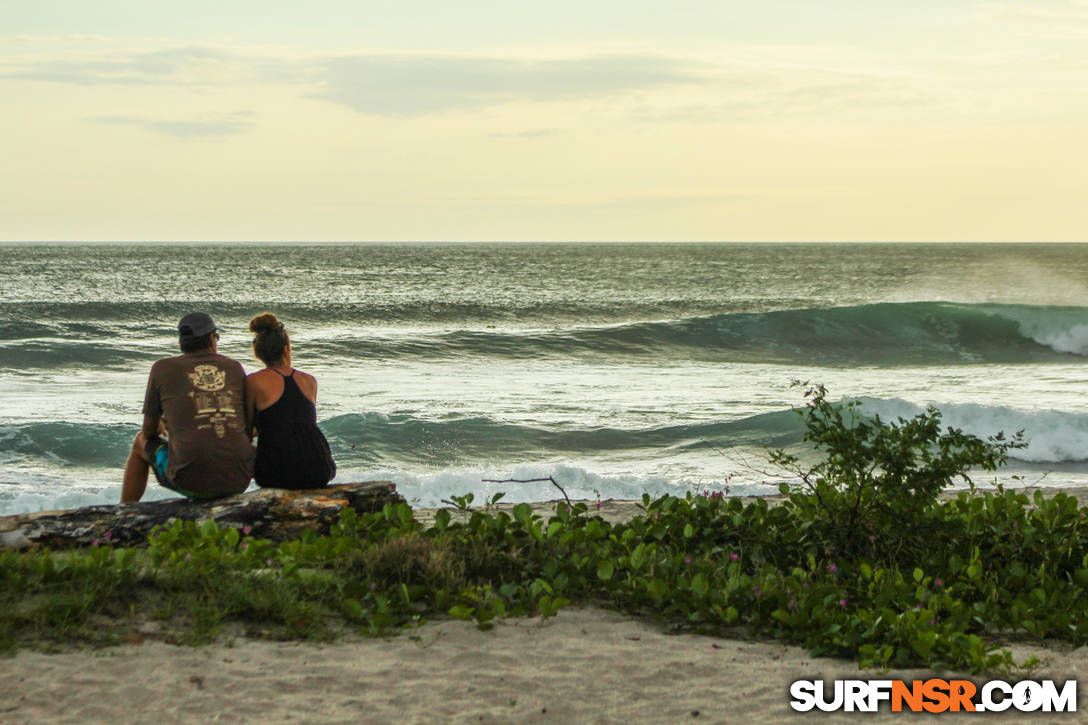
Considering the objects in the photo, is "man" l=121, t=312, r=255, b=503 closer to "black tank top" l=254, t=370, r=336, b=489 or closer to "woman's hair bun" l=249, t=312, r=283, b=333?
"black tank top" l=254, t=370, r=336, b=489

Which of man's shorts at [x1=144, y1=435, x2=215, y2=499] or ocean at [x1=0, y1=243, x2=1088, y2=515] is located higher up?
man's shorts at [x1=144, y1=435, x2=215, y2=499]

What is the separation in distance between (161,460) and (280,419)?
763 mm

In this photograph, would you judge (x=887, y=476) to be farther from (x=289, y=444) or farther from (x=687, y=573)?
(x=289, y=444)

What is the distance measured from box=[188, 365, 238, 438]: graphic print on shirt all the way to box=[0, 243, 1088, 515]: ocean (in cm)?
402

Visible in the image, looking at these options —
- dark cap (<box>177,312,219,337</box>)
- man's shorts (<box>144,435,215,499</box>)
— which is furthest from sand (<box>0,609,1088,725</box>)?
dark cap (<box>177,312,219,337</box>)

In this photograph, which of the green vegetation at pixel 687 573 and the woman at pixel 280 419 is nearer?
the green vegetation at pixel 687 573

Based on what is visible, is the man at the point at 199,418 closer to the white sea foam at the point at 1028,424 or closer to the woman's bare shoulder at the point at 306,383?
the woman's bare shoulder at the point at 306,383

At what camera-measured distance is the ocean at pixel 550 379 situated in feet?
36.4

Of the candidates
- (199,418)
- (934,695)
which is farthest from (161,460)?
(934,695)

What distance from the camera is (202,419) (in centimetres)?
577

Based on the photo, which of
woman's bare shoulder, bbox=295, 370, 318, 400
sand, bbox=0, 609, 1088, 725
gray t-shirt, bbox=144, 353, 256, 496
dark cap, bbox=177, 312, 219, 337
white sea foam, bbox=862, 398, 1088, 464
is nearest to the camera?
sand, bbox=0, 609, 1088, 725

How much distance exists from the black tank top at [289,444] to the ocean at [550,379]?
356 cm

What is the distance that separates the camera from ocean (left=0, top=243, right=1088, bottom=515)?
11.1 metres

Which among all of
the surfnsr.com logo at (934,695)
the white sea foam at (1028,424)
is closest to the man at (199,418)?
the surfnsr.com logo at (934,695)
